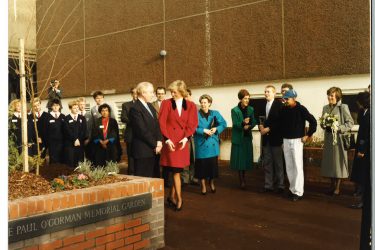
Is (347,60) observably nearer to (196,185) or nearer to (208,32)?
(208,32)

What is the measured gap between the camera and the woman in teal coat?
587 centimetres

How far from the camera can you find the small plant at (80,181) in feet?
10.3

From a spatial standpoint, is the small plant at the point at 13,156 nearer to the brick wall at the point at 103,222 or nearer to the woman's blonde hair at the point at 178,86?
the brick wall at the point at 103,222

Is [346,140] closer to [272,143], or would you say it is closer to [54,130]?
[272,143]

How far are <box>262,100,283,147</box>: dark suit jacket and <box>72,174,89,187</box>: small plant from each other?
3.04m

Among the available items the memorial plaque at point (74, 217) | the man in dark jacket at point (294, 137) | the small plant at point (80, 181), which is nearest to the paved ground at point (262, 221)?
the man in dark jacket at point (294, 137)

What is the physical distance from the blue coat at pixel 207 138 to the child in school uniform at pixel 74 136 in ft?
5.48

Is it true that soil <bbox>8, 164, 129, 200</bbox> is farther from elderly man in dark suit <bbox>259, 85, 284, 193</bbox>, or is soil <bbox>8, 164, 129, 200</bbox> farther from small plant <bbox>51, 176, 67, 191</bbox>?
elderly man in dark suit <bbox>259, 85, 284, 193</bbox>

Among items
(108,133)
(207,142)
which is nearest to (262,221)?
(207,142)

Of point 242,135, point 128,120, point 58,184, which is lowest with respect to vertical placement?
point 58,184

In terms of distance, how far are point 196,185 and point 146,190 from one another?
131 inches

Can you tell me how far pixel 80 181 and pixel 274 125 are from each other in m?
3.14

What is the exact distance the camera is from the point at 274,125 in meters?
5.51

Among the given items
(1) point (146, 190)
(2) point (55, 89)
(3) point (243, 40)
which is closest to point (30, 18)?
(2) point (55, 89)
